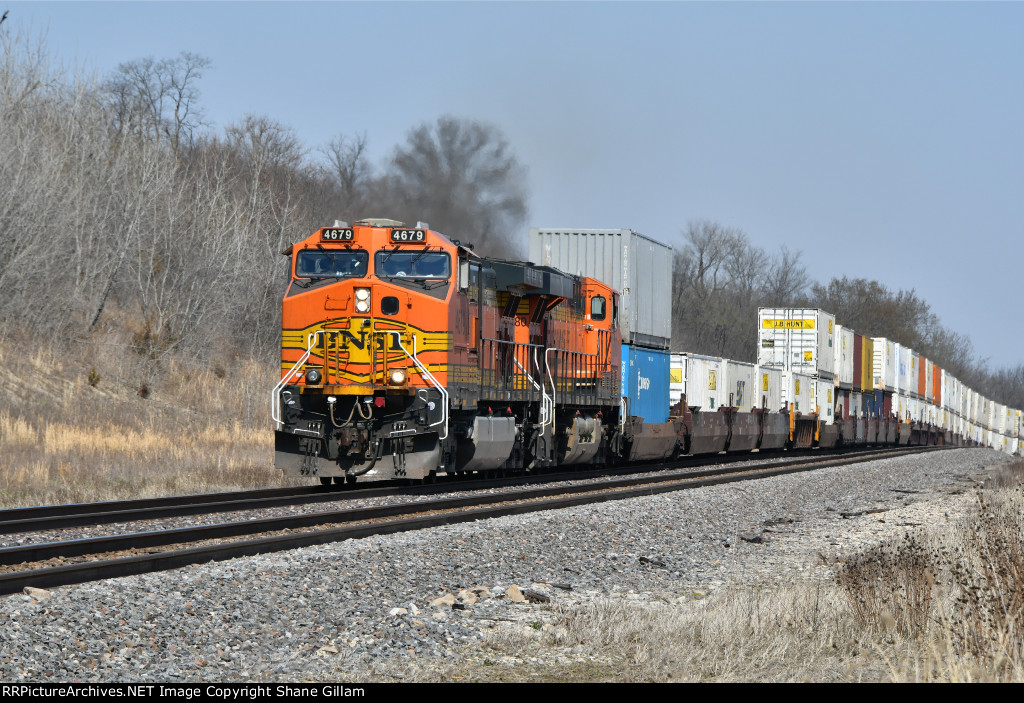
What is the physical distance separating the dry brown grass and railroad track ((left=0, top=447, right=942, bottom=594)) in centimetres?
392

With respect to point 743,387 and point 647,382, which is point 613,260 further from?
point 743,387

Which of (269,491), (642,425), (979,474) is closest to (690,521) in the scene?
(269,491)

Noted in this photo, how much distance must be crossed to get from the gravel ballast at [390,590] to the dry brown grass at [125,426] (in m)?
6.84

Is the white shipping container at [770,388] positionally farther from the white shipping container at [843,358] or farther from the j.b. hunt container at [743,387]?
the white shipping container at [843,358]

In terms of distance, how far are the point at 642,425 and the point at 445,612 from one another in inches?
666

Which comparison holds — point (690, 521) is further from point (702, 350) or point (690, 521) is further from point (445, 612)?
point (702, 350)

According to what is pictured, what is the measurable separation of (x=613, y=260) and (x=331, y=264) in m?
8.55

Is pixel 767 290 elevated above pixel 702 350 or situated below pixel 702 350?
above

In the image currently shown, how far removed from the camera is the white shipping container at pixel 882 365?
153ft

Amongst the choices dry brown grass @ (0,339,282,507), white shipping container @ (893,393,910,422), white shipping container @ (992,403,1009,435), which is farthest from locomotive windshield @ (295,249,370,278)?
white shipping container @ (992,403,1009,435)

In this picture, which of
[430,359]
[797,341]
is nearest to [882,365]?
[797,341]

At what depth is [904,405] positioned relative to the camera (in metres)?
51.6

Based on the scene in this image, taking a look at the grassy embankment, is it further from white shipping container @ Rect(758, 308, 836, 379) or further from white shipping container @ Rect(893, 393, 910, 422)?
white shipping container @ Rect(893, 393, 910, 422)

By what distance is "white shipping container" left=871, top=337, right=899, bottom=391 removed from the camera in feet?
153
